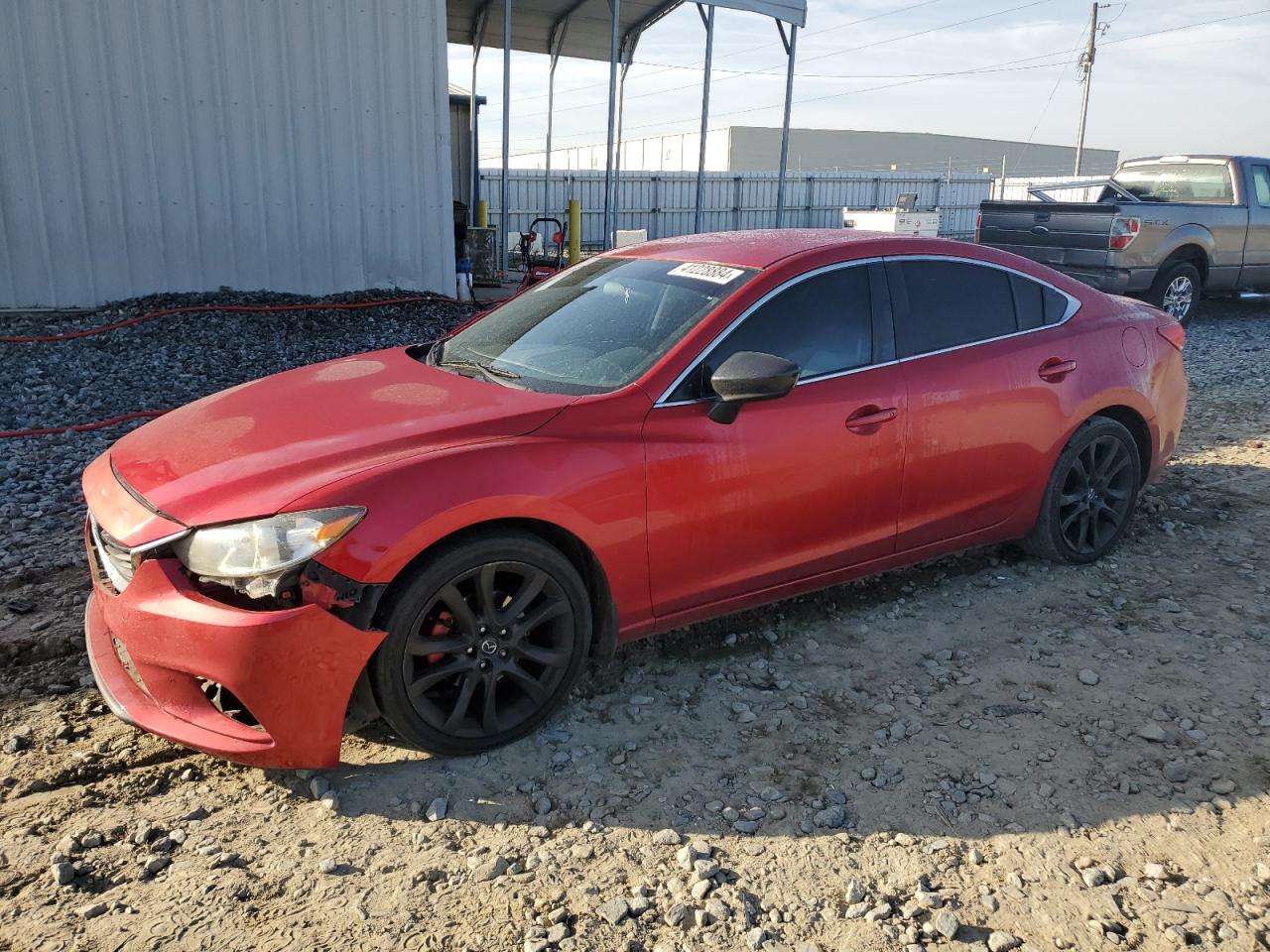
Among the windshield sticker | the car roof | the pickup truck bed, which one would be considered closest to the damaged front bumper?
the windshield sticker

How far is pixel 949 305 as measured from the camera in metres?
4.16

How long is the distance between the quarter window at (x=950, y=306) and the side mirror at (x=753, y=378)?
0.83m

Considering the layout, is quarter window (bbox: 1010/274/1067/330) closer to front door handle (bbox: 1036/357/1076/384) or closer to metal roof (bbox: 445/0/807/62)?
front door handle (bbox: 1036/357/1076/384)

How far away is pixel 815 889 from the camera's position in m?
2.62

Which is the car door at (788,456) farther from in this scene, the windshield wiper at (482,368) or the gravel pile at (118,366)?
the gravel pile at (118,366)

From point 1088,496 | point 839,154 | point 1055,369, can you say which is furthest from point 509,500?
point 839,154

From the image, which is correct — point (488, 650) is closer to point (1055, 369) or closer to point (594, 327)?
point (594, 327)

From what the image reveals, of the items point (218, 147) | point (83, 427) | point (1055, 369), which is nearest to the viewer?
point (1055, 369)

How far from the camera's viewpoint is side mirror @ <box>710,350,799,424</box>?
331 cm

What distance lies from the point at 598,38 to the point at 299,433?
16814 mm

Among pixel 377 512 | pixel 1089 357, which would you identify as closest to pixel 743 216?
pixel 1089 357

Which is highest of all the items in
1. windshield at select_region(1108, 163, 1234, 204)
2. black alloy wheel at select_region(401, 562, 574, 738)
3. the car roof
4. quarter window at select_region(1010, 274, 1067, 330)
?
windshield at select_region(1108, 163, 1234, 204)

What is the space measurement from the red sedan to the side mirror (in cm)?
1

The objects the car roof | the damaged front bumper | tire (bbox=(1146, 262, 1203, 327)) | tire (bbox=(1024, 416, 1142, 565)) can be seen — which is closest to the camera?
the damaged front bumper
